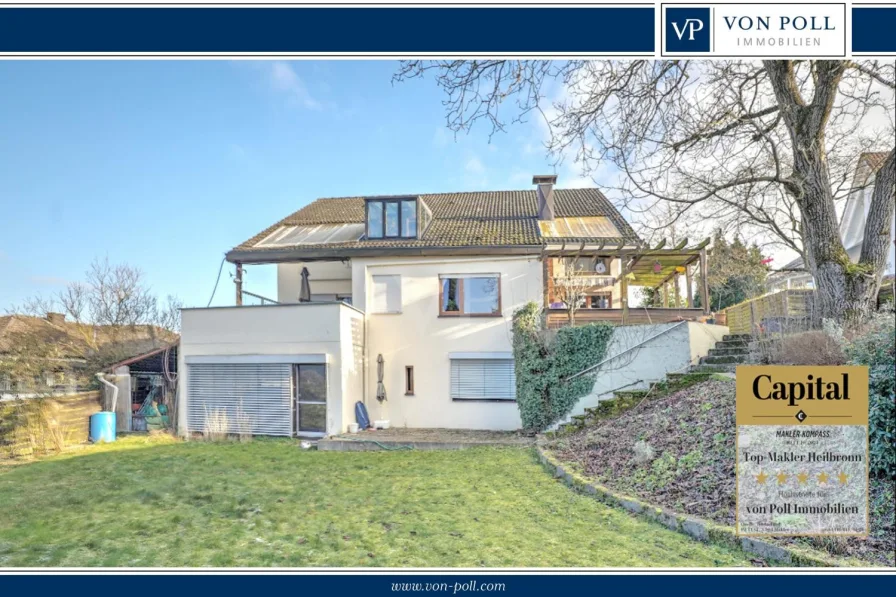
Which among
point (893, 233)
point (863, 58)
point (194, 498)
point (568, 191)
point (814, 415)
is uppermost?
point (568, 191)

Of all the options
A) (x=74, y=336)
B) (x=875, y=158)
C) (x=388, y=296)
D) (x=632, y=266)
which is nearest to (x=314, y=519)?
(x=74, y=336)

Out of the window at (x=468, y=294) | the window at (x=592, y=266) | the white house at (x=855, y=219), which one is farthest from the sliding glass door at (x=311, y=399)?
the white house at (x=855, y=219)

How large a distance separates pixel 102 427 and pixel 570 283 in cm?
909

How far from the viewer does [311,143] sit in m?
3.57

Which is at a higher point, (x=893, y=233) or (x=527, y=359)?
(x=893, y=233)

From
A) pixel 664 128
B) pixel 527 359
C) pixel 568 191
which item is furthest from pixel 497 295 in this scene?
pixel 664 128

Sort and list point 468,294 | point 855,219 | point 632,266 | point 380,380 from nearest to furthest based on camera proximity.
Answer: point 855,219 < point 380,380 < point 468,294 < point 632,266

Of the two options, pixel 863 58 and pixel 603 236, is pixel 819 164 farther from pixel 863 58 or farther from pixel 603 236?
pixel 603 236

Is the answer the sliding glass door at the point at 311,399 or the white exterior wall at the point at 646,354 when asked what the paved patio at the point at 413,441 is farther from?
the white exterior wall at the point at 646,354

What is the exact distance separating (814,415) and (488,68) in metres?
2.67

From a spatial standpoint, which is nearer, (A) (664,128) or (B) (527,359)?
(A) (664,128)

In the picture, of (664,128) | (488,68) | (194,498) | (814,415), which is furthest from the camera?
(664,128)

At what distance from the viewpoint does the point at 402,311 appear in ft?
34.4
